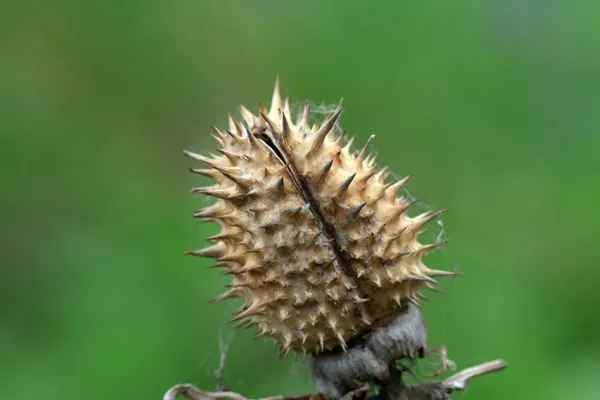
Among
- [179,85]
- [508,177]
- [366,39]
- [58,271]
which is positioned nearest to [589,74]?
[508,177]

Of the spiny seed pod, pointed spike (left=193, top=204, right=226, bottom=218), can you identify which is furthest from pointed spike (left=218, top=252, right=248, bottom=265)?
pointed spike (left=193, top=204, right=226, bottom=218)

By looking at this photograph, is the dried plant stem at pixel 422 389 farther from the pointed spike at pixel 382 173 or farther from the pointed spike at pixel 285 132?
the pointed spike at pixel 285 132

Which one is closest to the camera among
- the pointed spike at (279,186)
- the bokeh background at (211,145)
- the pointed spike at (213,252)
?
the pointed spike at (279,186)

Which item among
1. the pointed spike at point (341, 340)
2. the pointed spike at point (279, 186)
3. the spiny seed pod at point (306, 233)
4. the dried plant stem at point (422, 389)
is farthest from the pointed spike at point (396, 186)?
the dried plant stem at point (422, 389)

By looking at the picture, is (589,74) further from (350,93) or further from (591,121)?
(350,93)

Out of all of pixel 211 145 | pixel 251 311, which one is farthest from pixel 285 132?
pixel 211 145

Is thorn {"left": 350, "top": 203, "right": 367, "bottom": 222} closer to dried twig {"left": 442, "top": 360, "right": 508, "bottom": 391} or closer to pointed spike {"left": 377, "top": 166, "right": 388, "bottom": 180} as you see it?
pointed spike {"left": 377, "top": 166, "right": 388, "bottom": 180}

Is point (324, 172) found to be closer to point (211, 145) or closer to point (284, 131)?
point (284, 131)
